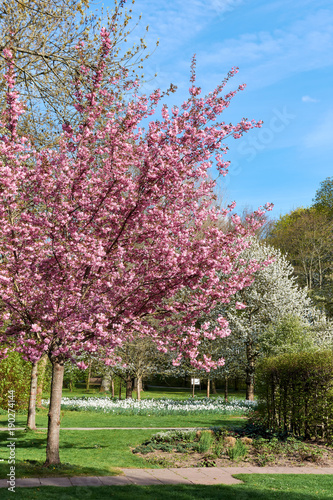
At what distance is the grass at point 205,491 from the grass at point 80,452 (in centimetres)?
118

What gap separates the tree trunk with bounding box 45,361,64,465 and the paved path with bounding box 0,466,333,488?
85cm

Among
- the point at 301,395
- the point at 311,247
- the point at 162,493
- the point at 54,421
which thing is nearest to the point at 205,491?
the point at 162,493

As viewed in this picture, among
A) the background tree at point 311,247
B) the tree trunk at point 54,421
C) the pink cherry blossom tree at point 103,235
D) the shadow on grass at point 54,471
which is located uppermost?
the background tree at point 311,247

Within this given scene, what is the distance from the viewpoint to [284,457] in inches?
405

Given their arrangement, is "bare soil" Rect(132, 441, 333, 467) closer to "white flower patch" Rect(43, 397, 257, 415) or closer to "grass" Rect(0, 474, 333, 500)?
"grass" Rect(0, 474, 333, 500)

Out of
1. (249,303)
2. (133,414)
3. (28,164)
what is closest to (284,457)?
(28,164)

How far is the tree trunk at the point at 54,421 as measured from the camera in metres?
8.52

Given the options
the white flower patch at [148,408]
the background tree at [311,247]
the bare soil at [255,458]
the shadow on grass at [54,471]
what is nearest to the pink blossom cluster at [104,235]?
the shadow on grass at [54,471]

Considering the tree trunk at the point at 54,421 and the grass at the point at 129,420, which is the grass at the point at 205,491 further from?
the grass at the point at 129,420

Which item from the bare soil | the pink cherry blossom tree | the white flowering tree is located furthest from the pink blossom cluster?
the white flowering tree

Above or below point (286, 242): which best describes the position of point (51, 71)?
below

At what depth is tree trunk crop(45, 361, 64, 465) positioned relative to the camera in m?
8.52

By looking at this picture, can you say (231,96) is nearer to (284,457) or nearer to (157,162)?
(157,162)

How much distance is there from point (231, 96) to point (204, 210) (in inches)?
88.8
